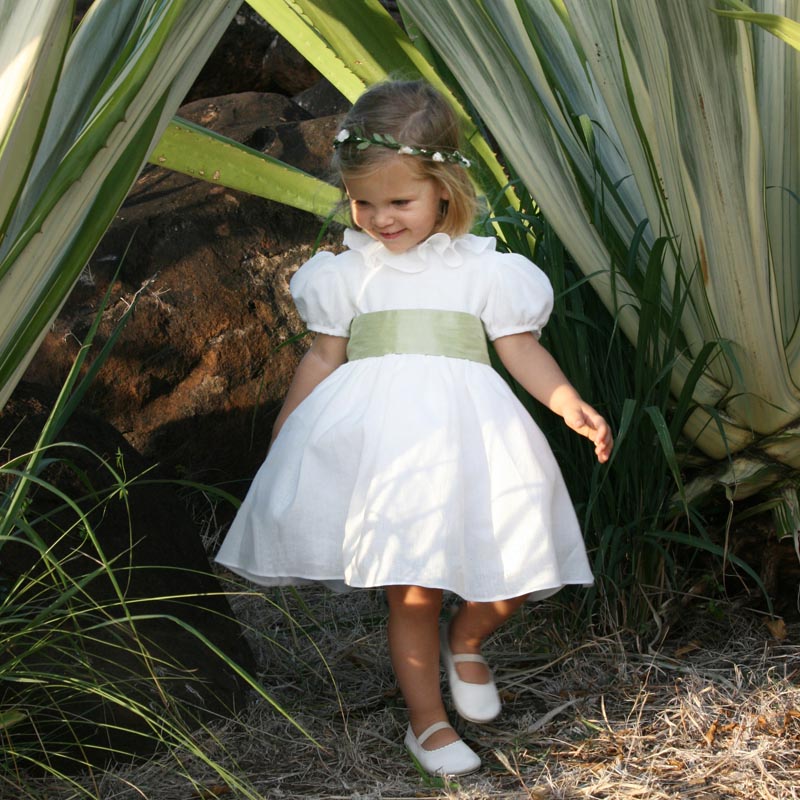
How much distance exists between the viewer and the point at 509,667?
1.96 meters

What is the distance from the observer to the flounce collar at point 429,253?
1767 millimetres

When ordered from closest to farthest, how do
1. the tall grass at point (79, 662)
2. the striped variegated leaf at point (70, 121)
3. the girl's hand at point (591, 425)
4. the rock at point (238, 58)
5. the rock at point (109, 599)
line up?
the striped variegated leaf at point (70, 121) → the tall grass at point (79, 662) → the rock at point (109, 599) → the girl's hand at point (591, 425) → the rock at point (238, 58)

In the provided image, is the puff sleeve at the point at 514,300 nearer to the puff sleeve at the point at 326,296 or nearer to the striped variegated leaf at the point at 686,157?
the striped variegated leaf at the point at 686,157

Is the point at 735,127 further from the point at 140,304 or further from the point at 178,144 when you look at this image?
the point at 140,304

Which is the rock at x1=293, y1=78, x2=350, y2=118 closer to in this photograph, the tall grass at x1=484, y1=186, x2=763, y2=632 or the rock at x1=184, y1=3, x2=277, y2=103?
the rock at x1=184, y1=3, x2=277, y2=103

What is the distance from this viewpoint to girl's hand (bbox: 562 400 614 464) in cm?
164

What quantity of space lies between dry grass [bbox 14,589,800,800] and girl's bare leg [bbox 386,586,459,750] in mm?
80

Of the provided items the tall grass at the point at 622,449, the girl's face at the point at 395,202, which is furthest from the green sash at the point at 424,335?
the tall grass at the point at 622,449

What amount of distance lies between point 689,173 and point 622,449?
466 millimetres

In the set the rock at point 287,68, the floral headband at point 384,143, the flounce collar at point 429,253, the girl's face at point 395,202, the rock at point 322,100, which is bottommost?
the flounce collar at point 429,253

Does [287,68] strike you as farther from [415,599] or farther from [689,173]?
[415,599]

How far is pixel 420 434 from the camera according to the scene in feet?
5.27

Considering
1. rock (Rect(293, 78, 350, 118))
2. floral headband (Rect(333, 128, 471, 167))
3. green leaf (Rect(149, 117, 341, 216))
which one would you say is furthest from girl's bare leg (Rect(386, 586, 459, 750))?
rock (Rect(293, 78, 350, 118))

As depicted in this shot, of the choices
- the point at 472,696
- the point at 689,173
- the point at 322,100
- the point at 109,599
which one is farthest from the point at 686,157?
the point at 322,100
